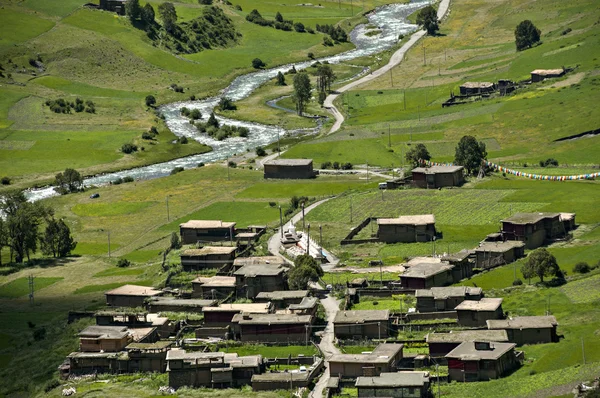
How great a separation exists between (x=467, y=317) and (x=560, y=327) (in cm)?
872

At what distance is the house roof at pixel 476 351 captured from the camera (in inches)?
4380

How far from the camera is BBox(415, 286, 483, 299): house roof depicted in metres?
128

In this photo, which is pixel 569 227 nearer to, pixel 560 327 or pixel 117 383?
pixel 560 327

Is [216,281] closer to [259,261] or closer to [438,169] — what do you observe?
[259,261]

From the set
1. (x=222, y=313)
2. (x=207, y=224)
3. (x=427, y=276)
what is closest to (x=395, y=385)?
(x=222, y=313)

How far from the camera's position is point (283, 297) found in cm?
13625

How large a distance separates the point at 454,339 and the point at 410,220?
40528 millimetres

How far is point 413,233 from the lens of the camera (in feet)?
511

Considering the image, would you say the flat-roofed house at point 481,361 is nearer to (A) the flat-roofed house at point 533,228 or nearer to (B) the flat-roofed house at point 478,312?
(B) the flat-roofed house at point 478,312

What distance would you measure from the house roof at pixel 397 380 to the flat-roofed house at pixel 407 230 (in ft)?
146

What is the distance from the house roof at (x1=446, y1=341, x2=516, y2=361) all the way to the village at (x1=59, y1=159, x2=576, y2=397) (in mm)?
93

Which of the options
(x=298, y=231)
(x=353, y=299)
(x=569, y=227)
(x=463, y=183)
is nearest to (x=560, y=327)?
(x=353, y=299)

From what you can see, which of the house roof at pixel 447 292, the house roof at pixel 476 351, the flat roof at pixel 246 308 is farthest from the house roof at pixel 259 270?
the house roof at pixel 476 351

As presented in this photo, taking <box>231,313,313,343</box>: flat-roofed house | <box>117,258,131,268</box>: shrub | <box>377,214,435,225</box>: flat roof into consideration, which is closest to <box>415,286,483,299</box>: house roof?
<box>231,313,313,343</box>: flat-roofed house
